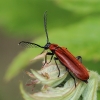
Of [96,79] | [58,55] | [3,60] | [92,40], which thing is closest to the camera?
[96,79]

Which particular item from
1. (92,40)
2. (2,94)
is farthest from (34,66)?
(92,40)

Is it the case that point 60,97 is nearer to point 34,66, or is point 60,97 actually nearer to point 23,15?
point 23,15

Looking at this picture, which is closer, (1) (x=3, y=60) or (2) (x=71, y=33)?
(2) (x=71, y=33)

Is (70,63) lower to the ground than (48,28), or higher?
lower

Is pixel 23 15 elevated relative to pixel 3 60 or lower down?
lower down

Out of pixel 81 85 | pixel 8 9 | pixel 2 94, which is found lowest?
pixel 81 85

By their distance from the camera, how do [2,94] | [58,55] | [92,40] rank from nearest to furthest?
1. [58,55]
2. [92,40]
3. [2,94]

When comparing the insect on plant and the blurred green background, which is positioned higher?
the blurred green background

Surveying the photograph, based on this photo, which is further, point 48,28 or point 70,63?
point 48,28
